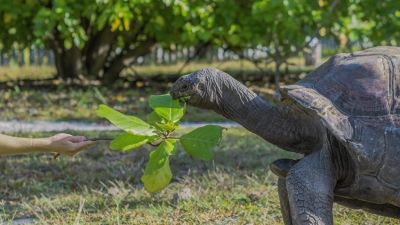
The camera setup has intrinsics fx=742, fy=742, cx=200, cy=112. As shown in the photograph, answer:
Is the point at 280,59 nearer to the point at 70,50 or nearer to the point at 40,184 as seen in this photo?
the point at 70,50

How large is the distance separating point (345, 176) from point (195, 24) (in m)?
7.60

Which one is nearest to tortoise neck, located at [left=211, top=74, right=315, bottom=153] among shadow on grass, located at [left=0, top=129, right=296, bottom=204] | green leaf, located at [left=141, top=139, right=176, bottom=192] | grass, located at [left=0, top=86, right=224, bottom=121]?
green leaf, located at [left=141, top=139, right=176, bottom=192]

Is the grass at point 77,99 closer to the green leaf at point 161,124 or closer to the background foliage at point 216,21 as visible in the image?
the background foliage at point 216,21

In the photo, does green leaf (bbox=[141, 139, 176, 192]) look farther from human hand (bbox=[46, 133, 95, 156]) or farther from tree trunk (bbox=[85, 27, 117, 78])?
tree trunk (bbox=[85, 27, 117, 78])

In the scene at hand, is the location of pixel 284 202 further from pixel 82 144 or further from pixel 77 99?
pixel 77 99

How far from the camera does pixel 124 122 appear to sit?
113 inches

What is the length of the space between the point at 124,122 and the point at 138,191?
5.39 feet

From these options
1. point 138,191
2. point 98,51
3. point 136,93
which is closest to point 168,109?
point 138,191

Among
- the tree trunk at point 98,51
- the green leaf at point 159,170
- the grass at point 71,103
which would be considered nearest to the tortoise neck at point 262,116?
the green leaf at point 159,170

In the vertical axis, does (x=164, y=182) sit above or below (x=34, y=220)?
above

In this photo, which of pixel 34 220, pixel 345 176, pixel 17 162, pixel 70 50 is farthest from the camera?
pixel 70 50

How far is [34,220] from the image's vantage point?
3.86 meters

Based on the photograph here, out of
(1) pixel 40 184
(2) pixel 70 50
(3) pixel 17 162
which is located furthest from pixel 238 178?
(2) pixel 70 50

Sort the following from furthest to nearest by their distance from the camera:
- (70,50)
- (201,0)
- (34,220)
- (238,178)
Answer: (70,50) < (201,0) < (238,178) < (34,220)
